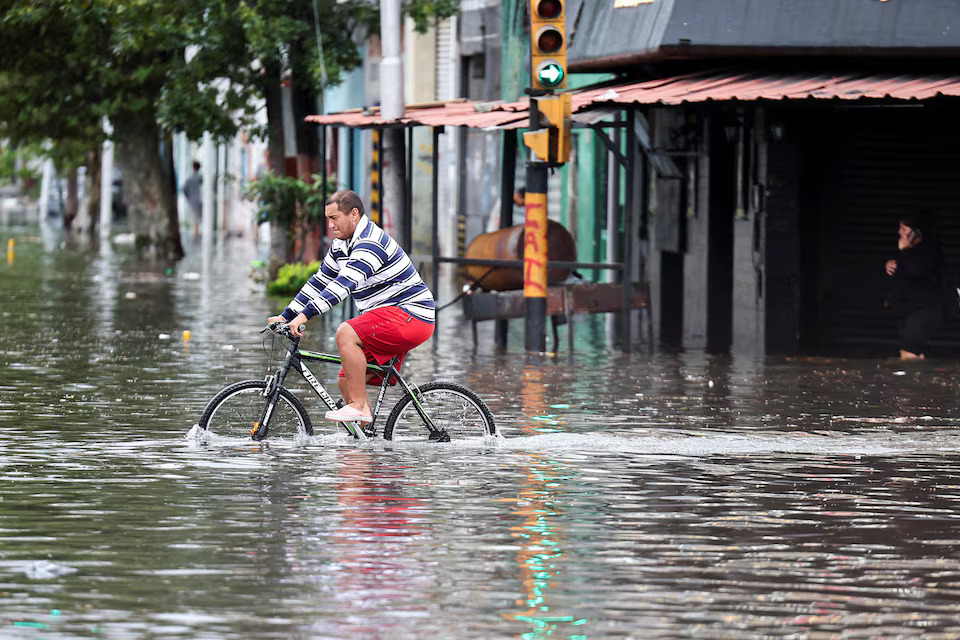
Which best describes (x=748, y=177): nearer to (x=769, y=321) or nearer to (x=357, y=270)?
(x=769, y=321)

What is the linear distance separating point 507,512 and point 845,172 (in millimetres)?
12318

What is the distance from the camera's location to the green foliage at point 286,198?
1166 inches

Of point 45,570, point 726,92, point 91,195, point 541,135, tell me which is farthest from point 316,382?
point 91,195

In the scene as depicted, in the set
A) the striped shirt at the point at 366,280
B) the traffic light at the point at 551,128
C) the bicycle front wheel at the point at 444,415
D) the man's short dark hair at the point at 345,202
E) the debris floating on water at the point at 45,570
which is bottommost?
the debris floating on water at the point at 45,570

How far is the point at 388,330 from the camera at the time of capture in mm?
11875

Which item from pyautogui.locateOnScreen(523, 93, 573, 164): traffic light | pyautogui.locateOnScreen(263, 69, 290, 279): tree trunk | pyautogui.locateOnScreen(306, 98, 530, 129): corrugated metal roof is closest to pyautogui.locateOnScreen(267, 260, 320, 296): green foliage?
pyautogui.locateOnScreen(263, 69, 290, 279): tree trunk

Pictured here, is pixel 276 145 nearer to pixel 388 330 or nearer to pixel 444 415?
pixel 444 415

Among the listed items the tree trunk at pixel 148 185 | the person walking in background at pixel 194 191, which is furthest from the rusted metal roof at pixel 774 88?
the person walking in background at pixel 194 191

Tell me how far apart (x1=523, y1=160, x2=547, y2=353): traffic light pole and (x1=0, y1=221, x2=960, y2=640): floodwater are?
223cm

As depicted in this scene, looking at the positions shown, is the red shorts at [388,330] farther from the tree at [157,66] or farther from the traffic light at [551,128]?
the tree at [157,66]

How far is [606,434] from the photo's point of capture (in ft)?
42.1

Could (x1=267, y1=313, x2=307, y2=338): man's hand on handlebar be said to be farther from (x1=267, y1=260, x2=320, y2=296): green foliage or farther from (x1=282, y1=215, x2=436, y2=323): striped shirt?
(x1=267, y1=260, x2=320, y2=296): green foliage

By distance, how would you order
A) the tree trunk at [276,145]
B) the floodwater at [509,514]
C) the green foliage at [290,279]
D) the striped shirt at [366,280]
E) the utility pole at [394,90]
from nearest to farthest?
the floodwater at [509,514] < the striped shirt at [366,280] < the utility pole at [394,90] < the green foliage at [290,279] < the tree trunk at [276,145]

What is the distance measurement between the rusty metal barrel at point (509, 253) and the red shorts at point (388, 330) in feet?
30.2
